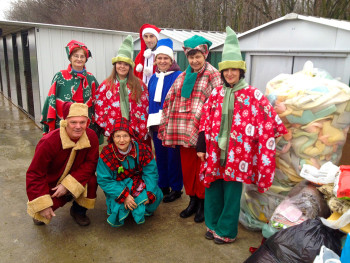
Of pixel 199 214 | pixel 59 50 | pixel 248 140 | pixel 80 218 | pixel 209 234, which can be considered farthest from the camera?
pixel 59 50

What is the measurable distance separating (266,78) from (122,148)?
2.53 meters

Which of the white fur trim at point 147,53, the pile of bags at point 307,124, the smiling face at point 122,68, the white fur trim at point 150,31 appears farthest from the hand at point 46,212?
the white fur trim at point 150,31

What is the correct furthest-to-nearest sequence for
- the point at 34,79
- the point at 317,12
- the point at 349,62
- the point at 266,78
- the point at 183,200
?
the point at 317,12 < the point at 34,79 < the point at 266,78 < the point at 183,200 < the point at 349,62

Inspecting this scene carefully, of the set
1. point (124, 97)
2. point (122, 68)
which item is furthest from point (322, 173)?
point (122, 68)

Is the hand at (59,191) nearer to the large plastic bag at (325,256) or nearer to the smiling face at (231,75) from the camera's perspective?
the smiling face at (231,75)

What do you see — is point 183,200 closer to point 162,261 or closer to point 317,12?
point 162,261

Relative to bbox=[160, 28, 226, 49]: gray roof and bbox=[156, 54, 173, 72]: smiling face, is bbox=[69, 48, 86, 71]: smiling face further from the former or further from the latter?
bbox=[160, 28, 226, 49]: gray roof

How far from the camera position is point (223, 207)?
2.85 m

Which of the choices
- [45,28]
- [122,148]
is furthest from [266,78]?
[45,28]

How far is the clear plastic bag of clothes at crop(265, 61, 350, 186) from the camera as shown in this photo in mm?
2605

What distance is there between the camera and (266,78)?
4488 mm

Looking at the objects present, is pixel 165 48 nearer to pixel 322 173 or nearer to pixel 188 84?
pixel 188 84

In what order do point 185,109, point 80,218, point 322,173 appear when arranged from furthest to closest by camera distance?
point 80,218
point 185,109
point 322,173

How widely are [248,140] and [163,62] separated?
1.34 meters
